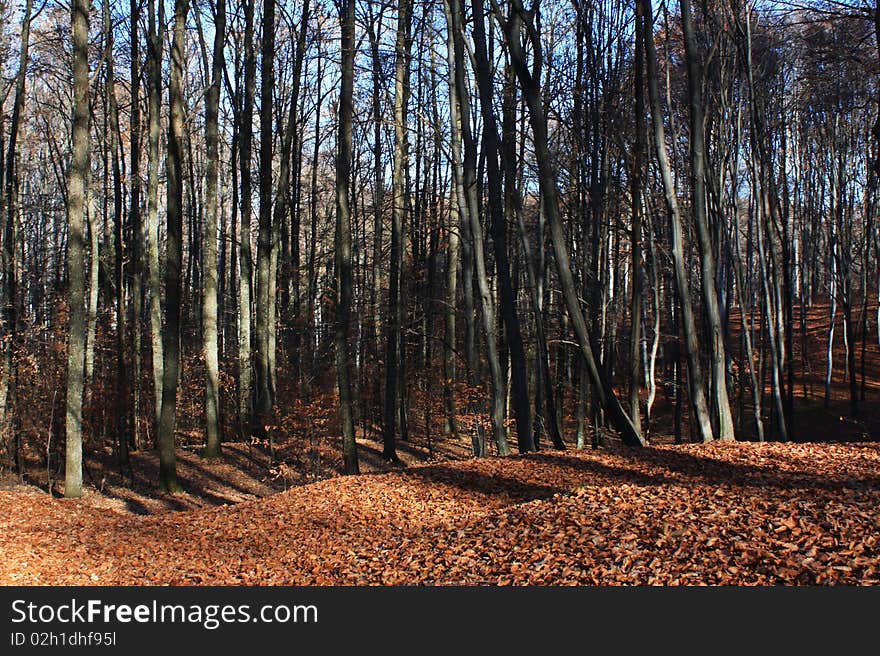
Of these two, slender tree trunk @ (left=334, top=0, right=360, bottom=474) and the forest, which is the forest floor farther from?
slender tree trunk @ (left=334, top=0, right=360, bottom=474)

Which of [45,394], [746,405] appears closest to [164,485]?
[45,394]

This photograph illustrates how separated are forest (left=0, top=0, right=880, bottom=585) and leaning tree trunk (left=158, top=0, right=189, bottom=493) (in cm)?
5

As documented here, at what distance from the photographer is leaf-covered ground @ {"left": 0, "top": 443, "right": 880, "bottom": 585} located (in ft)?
16.5

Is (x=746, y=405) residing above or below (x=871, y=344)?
below

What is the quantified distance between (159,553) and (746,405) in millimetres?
21382

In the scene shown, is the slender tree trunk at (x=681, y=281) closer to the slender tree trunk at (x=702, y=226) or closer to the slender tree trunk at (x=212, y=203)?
the slender tree trunk at (x=702, y=226)

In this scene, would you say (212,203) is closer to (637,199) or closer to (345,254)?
(345,254)

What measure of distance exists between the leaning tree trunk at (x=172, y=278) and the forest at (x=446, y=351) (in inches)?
2.0

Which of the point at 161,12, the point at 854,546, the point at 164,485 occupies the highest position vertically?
the point at 161,12

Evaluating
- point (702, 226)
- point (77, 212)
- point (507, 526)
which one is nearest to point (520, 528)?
point (507, 526)

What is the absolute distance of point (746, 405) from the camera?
80.9 ft

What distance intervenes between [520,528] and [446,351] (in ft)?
40.8

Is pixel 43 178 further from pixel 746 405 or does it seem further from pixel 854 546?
pixel 854 546

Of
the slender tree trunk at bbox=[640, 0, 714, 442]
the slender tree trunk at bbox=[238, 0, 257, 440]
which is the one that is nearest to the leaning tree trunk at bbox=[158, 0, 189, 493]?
the slender tree trunk at bbox=[238, 0, 257, 440]
